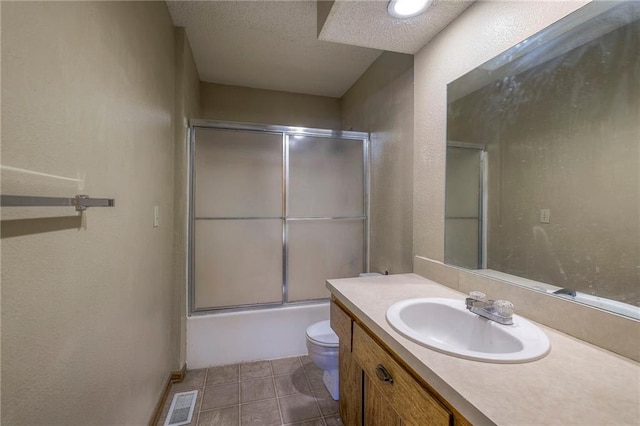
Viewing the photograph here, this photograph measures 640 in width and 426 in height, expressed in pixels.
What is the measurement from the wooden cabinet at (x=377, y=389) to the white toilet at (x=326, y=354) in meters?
0.27

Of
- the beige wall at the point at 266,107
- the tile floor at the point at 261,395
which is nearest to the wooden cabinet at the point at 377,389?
the tile floor at the point at 261,395

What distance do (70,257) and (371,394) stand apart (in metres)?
1.17

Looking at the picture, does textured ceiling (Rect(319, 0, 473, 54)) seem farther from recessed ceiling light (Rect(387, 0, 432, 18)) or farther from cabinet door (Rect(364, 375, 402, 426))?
cabinet door (Rect(364, 375, 402, 426))

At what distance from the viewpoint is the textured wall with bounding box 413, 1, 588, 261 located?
41.7 inches

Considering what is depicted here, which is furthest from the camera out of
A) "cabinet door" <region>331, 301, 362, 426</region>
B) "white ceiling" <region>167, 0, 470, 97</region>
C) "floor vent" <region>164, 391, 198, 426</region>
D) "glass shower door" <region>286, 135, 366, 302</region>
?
"glass shower door" <region>286, 135, 366, 302</region>

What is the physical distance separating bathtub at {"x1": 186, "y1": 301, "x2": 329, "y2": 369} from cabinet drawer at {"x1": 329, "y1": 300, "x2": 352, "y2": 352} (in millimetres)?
945

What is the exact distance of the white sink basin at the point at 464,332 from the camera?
73cm

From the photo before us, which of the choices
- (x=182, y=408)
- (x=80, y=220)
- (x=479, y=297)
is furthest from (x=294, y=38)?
(x=182, y=408)

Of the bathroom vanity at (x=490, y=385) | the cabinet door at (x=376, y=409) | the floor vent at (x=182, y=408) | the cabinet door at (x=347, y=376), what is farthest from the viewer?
the floor vent at (x=182, y=408)

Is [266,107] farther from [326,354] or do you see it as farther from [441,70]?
[326,354]

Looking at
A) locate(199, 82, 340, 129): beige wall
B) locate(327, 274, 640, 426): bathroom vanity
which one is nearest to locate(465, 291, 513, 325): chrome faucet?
locate(327, 274, 640, 426): bathroom vanity

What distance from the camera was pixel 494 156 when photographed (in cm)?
121

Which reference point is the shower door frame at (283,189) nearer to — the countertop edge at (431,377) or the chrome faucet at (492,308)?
the countertop edge at (431,377)

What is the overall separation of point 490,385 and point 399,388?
0.29 metres
